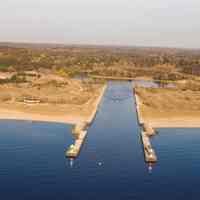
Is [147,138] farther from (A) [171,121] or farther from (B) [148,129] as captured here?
(A) [171,121]

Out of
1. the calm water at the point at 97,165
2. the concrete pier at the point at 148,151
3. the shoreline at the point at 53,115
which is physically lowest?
the calm water at the point at 97,165

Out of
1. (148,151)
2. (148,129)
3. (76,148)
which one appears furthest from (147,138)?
(76,148)

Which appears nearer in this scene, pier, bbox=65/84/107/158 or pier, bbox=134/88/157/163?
pier, bbox=134/88/157/163

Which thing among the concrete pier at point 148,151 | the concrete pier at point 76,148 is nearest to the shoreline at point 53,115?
the concrete pier at point 76,148

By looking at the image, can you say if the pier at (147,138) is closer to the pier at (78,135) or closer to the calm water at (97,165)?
the calm water at (97,165)

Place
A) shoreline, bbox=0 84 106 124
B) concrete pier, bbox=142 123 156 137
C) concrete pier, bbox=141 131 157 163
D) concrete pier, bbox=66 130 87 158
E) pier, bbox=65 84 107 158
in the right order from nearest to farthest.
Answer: concrete pier, bbox=141 131 157 163, concrete pier, bbox=66 130 87 158, pier, bbox=65 84 107 158, concrete pier, bbox=142 123 156 137, shoreline, bbox=0 84 106 124

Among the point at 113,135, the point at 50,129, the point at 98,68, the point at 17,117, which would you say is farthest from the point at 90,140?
the point at 98,68

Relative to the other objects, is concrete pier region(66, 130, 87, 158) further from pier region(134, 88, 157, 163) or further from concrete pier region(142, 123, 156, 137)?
concrete pier region(142, 123, 156, 137)

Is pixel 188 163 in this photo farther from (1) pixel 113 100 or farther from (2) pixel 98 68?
(2) pixel 98 68

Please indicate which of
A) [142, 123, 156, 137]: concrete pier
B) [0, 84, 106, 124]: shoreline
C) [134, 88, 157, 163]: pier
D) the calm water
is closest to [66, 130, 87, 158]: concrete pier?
the calm water
